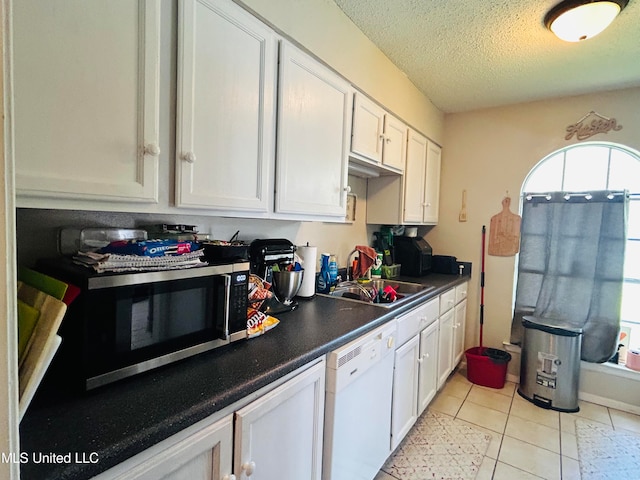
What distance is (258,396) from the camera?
96cm

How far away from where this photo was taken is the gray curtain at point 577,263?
256cm

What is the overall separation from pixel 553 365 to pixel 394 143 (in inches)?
83.3

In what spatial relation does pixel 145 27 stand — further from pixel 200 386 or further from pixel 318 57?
pixel 200 386

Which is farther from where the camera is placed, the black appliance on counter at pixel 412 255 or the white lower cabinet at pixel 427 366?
the black appliance on counter at pixel 412 255

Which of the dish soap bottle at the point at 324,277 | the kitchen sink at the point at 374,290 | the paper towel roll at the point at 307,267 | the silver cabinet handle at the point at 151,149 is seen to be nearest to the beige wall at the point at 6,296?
the silver cabinet handle at the point at 151,149

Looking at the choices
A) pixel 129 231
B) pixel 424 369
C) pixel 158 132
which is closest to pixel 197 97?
pixel 158 132

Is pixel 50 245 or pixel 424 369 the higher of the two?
pixel 50 245

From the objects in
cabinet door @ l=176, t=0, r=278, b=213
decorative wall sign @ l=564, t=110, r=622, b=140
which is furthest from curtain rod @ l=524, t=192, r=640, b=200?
cabinet door @ l=176, t=0, r=278, b=213

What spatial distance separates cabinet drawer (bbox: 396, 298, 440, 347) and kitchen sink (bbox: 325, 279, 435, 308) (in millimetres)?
93

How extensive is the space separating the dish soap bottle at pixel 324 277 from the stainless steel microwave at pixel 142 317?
975 mm

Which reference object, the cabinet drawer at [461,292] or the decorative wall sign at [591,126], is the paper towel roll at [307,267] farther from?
the decorative wall sign at [591,126]

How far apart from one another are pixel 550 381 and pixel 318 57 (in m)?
2.85

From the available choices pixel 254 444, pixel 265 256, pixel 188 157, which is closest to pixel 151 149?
pixel 188 157

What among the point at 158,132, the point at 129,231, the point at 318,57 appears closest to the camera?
the point at 158,132
